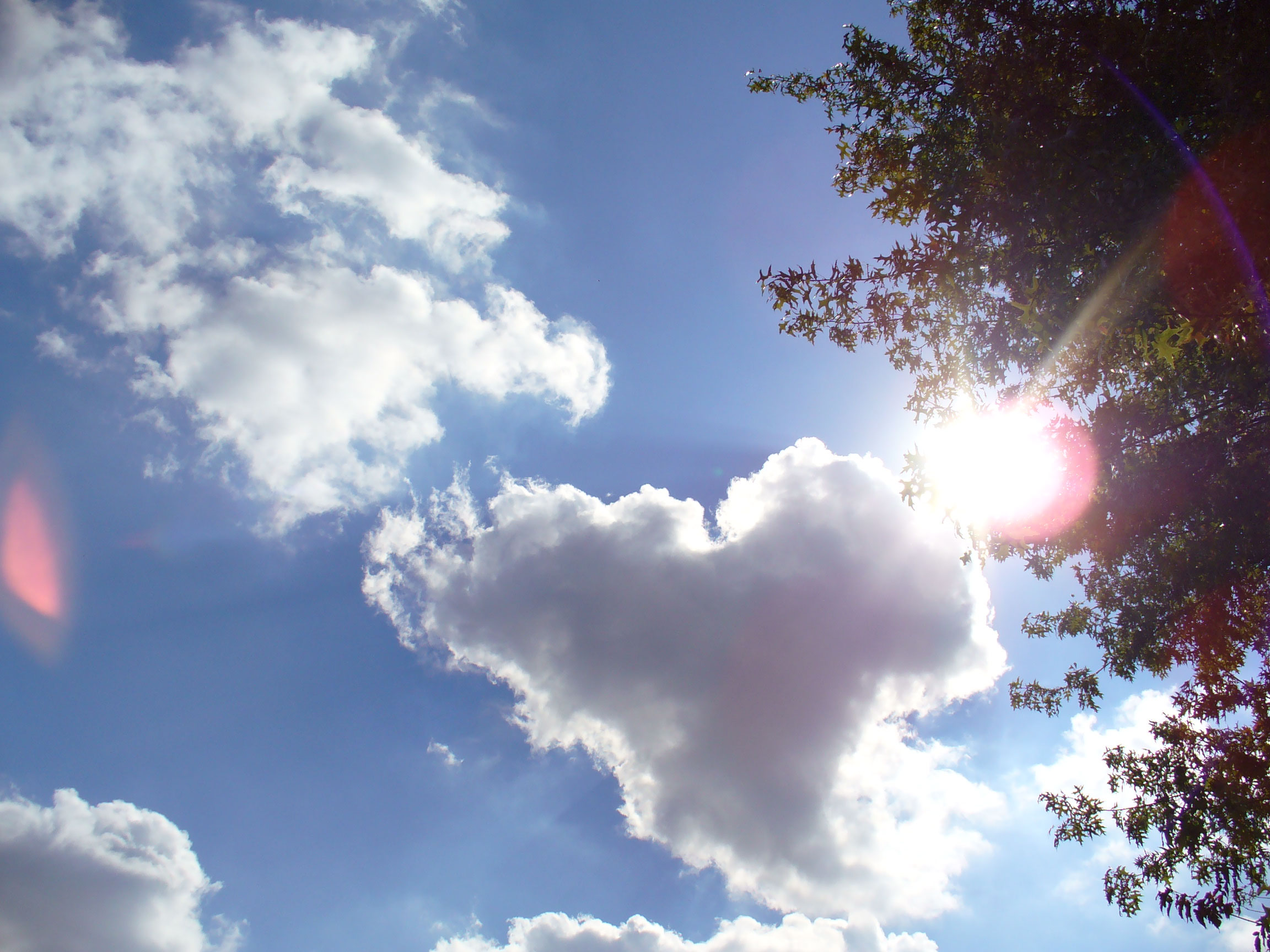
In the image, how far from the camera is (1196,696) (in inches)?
403

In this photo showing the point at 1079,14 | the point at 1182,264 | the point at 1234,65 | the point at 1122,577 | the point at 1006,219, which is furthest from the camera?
the point at 1122,577

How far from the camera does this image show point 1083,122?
296 inches

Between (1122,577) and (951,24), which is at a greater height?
(951,24)

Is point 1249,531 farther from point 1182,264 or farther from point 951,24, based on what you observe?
point 951,24

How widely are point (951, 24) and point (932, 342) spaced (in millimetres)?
5261

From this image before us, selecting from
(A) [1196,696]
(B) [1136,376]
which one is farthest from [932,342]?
(A) [1196,696]

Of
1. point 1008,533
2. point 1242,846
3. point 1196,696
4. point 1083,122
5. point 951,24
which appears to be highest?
Answer: point 951,24

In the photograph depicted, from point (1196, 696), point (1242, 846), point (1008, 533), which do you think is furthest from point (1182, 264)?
point (1242, 846)

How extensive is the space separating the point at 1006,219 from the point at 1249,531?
7276 millimetres

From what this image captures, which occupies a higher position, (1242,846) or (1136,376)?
(1136,376)

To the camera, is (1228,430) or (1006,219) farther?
(1228,430)

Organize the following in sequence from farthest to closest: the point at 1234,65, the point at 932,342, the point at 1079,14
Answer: the point at 932,342 → the point at 1079,14 → the point at 1234,65

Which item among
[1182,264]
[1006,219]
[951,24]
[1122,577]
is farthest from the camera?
[1122,577]

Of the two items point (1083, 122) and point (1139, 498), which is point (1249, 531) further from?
point (1083, 122)
